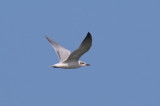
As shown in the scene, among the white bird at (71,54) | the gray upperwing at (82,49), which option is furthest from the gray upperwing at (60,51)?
the gray upperwing at (82,49)

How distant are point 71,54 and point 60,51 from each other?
2134mm

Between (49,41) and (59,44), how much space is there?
1.51 ft

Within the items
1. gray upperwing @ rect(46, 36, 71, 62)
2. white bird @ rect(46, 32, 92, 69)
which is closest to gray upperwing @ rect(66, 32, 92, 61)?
white bird @ rect(46, 32, 92, 69)

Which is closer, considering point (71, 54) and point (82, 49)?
point (82, 49)

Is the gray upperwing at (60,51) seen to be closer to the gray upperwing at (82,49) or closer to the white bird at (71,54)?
the white bird at (71,54)

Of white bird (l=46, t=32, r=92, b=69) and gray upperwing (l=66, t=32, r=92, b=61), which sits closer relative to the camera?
gray upperwing (l=66, t=32, r=92, b=61)

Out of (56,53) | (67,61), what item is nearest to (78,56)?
(67,61)

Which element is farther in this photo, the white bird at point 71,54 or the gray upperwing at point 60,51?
the gray upperwing at point 60,51

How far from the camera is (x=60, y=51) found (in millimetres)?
23734

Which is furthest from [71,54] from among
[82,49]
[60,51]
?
[60,51]

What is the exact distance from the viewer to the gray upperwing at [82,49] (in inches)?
809

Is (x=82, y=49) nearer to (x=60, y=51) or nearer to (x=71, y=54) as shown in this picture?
(x=71, y=54)

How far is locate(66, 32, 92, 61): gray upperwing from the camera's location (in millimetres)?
20547

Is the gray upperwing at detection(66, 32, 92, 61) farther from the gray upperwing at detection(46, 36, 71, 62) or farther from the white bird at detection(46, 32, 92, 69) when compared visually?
the gray upperwing at detection(46, 36, 71, 62)
